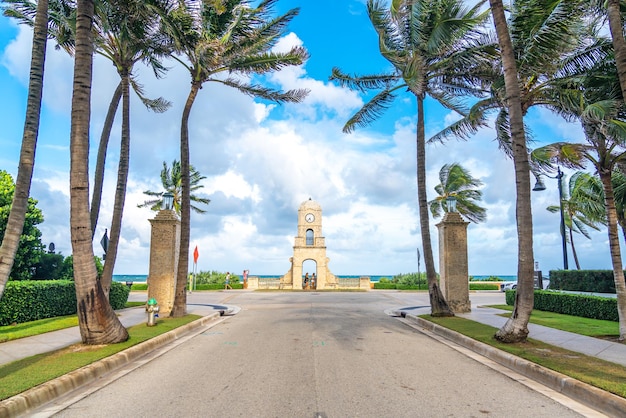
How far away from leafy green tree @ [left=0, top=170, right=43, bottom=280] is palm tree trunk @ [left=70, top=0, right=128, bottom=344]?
11.3 m

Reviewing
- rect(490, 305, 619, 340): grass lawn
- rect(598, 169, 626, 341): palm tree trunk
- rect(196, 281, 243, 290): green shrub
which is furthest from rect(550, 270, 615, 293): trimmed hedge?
rect(196, 281, 243, 290): green shrub

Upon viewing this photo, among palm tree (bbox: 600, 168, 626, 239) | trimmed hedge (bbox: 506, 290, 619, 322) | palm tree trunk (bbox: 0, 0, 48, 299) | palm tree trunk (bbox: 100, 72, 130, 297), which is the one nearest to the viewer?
palm tree trunk (bbox: 0, 0, 48, 299)

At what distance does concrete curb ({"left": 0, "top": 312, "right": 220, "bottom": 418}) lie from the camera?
213 inches

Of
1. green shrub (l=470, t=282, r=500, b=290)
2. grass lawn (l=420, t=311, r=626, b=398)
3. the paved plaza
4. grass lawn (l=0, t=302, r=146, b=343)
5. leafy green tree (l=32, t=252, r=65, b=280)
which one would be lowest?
green shrub (l=470, t=282, r=500, b=290)

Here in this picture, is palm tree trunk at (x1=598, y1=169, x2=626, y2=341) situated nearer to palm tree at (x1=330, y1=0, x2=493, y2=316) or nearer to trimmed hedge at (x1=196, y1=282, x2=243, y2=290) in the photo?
palm tree at (x1=330, y1=0, x2=493, y2=316)

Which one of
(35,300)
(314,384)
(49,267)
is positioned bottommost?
(314,384)

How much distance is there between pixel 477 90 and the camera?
1608cm

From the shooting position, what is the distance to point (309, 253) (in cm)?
4369

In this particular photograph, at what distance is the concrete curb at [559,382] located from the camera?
555 cm

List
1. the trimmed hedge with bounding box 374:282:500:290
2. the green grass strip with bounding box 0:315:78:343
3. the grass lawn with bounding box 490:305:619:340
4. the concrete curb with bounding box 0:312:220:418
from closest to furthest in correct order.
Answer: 1. the concrete curb with bounding box 0:312:220:418
2. the green grass strip with bounding box 0:315:78:343
3. the grass lawn with bounding box 490:305:619:340
4. the trimmed hedge with bounding box 374:282:500:290

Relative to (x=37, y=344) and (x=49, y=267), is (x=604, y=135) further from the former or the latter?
(x=49, y=267)

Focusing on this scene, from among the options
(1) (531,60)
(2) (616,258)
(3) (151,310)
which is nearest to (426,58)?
(1) (531,60)

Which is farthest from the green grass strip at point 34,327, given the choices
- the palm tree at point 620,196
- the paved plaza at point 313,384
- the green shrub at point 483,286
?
the green shrub at point 483,286

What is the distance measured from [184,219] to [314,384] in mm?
9935
